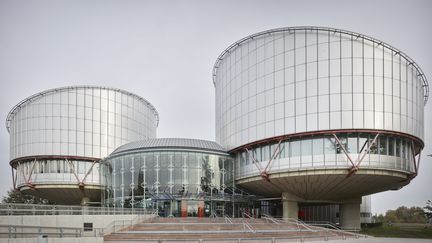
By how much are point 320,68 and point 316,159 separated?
1033 cm

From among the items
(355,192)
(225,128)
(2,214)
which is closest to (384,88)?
(355,192)

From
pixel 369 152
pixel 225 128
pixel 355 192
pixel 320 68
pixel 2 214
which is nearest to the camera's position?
pixel 2 214

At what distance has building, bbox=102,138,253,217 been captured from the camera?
45.3 metres

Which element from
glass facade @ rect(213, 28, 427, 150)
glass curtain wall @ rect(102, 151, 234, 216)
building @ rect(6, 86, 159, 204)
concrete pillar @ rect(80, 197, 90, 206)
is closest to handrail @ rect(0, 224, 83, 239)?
glass curtain wall @ rect(102, 151, 234, 216)

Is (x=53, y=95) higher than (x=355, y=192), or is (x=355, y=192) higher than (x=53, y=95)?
(x=53, y=95)

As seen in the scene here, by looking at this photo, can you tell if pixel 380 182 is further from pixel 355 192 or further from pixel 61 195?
pixel 61 195

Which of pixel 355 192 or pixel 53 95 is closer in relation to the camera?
pixel 355 192

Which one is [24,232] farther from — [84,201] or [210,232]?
[84,201]

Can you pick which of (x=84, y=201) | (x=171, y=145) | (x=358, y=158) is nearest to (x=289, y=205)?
(x=358, y=158)

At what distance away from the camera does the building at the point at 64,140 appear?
63562 millimetres

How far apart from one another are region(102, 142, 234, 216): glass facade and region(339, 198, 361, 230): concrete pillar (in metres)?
16.6

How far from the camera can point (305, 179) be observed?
44344 mm

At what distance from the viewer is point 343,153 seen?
4184cm

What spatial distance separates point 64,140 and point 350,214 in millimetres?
46022
